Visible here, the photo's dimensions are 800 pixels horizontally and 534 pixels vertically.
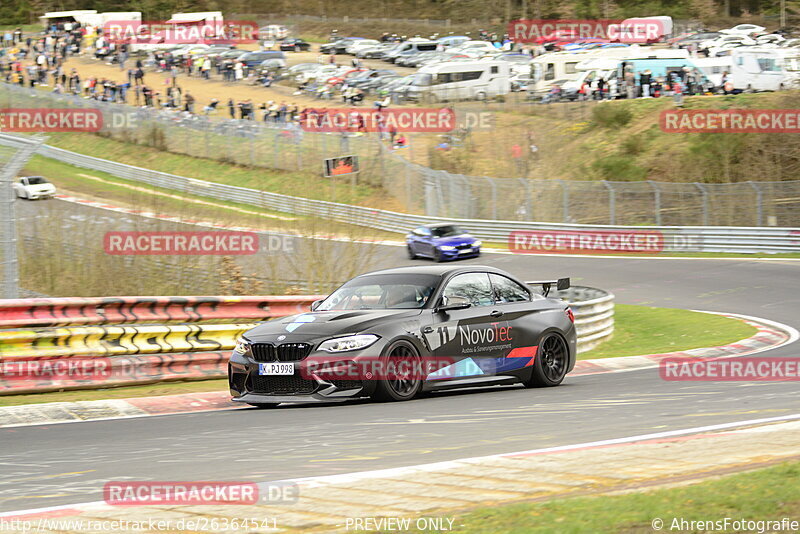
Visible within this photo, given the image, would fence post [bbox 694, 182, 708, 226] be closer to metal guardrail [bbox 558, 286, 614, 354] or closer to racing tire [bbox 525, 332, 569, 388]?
metal guardrail [bbox 558, 286, 614, 354]

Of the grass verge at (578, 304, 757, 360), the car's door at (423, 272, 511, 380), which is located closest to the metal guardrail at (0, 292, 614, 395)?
the car's door at (423, 272, 511, 380)

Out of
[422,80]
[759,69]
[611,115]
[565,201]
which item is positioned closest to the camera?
[565,201]

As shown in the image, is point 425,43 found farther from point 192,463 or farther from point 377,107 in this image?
point 192,463

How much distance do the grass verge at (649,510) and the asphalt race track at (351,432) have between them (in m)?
1.82

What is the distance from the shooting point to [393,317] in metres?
10.7

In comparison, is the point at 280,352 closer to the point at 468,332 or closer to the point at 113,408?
the point at 113,408

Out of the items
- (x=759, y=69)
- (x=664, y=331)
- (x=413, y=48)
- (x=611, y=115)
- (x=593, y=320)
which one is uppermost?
(x=413, y=48)

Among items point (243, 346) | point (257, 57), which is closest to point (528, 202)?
point (243, 346)

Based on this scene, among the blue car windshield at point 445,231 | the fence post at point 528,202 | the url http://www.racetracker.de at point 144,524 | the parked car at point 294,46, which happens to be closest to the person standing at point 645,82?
the fence post at point 528,202

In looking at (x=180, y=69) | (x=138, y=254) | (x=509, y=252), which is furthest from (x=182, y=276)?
(x=180, y=69)

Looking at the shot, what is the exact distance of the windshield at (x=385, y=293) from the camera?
11250 mm

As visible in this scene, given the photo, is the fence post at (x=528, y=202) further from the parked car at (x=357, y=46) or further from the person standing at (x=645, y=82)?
the parked car at (x=357, y=46)

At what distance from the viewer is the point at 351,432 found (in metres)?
8.33

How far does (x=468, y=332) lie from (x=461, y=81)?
167 feet
